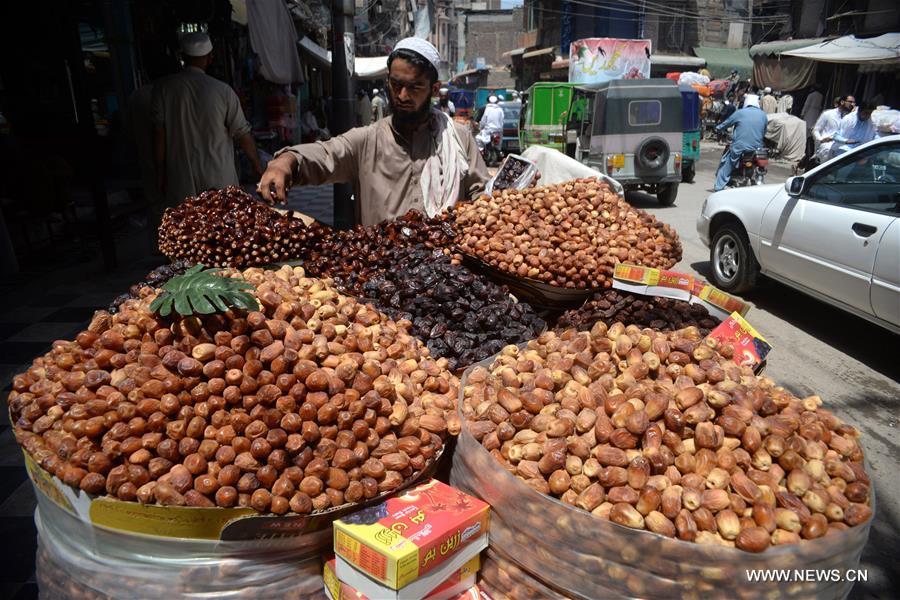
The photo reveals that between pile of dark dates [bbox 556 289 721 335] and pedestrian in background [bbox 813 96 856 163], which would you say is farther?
pedestrian in background [bbox 813 96 856 163]

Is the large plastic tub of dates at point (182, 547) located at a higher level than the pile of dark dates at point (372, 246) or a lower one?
lower

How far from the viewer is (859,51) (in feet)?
59.3

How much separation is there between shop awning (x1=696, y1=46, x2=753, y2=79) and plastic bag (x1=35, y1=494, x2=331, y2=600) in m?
41.0

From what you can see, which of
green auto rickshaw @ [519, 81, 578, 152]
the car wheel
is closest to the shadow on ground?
the car wheel

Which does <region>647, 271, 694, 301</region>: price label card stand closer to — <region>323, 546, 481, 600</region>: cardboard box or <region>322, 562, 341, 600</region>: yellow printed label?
<region>323, 546, 481, 600</region>: cardboard box

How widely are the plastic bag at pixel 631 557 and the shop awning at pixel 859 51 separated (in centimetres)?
2050

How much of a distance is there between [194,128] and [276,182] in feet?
8.72

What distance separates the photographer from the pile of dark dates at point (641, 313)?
8.78 feet

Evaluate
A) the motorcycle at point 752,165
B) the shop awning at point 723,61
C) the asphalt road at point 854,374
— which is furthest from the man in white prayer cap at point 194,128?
the shop awning at point 723,61

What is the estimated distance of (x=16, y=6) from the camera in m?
8.45

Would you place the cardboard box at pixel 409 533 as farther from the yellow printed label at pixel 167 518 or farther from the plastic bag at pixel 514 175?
the plastic bag at pixel 514 175

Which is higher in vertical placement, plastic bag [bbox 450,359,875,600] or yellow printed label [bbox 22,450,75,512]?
yellow printed label [bbox 22,450,75,512]

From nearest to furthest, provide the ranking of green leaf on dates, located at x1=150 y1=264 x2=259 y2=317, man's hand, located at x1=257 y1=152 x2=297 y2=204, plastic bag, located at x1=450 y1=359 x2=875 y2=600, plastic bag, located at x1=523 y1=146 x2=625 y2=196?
plastic bag, located at x1=450 y1=359 x2=875 y2=600 < green leaf on dates, located at x1=150 y1=264 x2=259 y2=317 < man's hand, located at x1=257 y1=152 x2=297 y2=204 < plastic bag, located at x1=523 y1=146 x2=625 y2=196

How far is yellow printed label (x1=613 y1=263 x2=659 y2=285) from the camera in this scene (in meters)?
2.59
